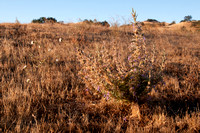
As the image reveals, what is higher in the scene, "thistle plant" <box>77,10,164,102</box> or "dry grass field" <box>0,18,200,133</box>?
"thistle plant" <box>77,10,164,102</box>

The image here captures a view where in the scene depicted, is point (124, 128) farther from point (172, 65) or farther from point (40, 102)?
point (172, 65)

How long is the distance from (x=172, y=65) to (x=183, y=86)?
1300 mm

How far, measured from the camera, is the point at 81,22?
10938 millimetres

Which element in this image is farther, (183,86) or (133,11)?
(183,86)

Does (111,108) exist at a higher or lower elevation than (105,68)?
lower

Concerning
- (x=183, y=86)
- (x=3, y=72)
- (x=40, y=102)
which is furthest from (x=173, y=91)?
(x=3, y=72)

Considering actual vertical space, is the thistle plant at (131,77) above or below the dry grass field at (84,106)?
above

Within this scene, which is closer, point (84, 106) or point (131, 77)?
point (131, 77)

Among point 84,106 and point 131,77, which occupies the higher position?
point 131,77

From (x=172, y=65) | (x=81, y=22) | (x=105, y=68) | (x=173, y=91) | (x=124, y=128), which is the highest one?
(x=81, y=22)

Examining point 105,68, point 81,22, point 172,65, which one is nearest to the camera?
point 105,68

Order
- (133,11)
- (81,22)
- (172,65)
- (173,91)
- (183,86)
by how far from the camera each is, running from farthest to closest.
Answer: (81,22)
(172,65)
(183,86)
(173,91)
(133,11)

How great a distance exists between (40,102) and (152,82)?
6.11ft

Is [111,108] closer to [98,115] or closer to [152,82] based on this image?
[98,115]
